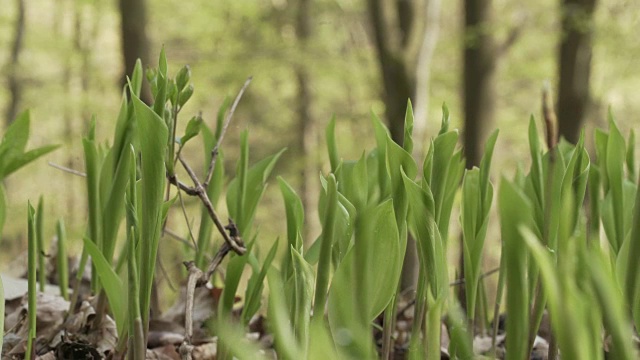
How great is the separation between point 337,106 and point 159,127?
10639 millimetres

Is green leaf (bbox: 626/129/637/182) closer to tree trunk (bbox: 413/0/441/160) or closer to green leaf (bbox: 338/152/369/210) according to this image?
green leaf (bbox: 338/152/369/210)

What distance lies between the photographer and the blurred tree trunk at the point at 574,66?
429cm

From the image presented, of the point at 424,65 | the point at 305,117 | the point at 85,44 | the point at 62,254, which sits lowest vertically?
the point at 305,117

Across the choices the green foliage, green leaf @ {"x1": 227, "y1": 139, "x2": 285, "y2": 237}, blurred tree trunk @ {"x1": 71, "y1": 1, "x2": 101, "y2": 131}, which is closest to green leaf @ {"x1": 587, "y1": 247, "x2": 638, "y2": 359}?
the green foliage

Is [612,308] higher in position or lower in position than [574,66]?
lower

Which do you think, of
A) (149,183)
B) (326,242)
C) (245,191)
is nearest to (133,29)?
(245,191)

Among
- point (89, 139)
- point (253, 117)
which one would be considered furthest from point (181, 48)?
point (89, 139)

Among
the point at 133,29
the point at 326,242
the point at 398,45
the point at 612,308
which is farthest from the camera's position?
the point at 398,45

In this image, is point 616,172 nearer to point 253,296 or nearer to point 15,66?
point 253,296

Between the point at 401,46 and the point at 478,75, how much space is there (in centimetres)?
62

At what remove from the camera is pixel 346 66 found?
24.9 feet

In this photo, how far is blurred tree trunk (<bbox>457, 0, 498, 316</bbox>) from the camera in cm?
507

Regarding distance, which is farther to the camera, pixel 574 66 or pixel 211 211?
pixel 574 66

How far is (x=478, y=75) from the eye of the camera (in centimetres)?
524
